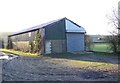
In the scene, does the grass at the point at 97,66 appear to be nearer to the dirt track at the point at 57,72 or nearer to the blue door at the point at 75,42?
the dirt track at the point at 57,72

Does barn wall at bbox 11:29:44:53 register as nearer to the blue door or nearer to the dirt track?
the blue door

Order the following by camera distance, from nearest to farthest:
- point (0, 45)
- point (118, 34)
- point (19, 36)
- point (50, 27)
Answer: point (118, 34), point (50, 27), point (19, 36), point (0, 45)

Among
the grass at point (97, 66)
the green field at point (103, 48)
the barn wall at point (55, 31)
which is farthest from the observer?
the green field at point (103, 48)

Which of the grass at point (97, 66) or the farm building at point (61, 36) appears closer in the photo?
the grass at point (97, 66)

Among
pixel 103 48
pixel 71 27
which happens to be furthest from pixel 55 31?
pixel 103 48

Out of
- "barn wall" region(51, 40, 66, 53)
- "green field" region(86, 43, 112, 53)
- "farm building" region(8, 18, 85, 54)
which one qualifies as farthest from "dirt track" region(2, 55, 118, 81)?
"green field" region(86, 43, 112, 53)

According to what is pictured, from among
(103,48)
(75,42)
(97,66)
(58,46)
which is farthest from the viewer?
(103,48)

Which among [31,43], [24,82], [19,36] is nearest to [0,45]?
[19,36]

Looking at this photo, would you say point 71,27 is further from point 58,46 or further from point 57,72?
point 57,72

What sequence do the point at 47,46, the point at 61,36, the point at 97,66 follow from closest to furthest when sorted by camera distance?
the point at 97,66 → the point at 47,46 → the point at 61,36

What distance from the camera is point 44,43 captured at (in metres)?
33.9

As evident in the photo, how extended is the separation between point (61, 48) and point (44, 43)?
2630mm

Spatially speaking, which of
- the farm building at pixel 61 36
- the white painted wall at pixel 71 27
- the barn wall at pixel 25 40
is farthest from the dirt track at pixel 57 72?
the white painted wall at pixel 71 27

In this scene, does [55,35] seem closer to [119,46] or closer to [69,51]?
[69,51]
